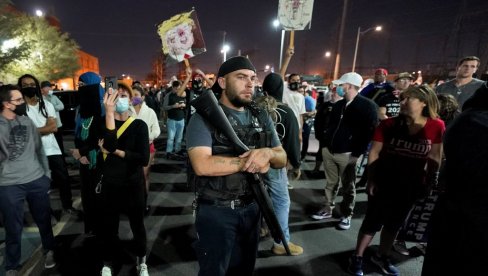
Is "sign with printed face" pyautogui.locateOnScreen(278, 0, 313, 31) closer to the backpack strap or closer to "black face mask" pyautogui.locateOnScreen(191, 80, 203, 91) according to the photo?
"black face mask" pyautogui.locateOnScreen(191, 80, 203, 91)

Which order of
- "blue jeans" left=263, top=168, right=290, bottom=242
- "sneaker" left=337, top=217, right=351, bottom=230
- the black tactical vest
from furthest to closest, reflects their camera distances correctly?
1. "sneaker" left=337, top=217, right=351, bottom=230
2. "blue jeans" left=263, top=168, right=290, bottom=242
3. the black tactical vest

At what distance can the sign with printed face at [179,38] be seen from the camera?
586 centimetres

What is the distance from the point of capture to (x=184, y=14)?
5.80 m

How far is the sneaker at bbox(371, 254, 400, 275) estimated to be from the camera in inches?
128

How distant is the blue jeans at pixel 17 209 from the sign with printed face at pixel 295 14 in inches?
199

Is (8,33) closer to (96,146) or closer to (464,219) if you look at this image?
(96,146)

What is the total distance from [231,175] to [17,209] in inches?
97.0

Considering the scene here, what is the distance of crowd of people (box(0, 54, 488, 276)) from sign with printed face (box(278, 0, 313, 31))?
6.71 feet

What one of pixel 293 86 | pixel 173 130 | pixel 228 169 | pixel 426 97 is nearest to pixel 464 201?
pixel 228 169

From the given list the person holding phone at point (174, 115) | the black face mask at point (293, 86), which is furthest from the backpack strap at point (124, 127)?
the person holding phone at point (174, 115)

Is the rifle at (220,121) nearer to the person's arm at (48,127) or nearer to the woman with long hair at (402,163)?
the woman with long hair at (402,163)

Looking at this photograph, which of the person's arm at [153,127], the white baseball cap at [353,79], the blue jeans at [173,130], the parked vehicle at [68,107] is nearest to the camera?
the white baseball cap at [353,79]

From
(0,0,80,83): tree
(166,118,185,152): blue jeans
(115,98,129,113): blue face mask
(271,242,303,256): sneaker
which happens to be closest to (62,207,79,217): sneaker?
(115,98,129,113): blue face mask

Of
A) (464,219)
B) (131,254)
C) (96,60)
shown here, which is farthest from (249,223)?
(96,60)
